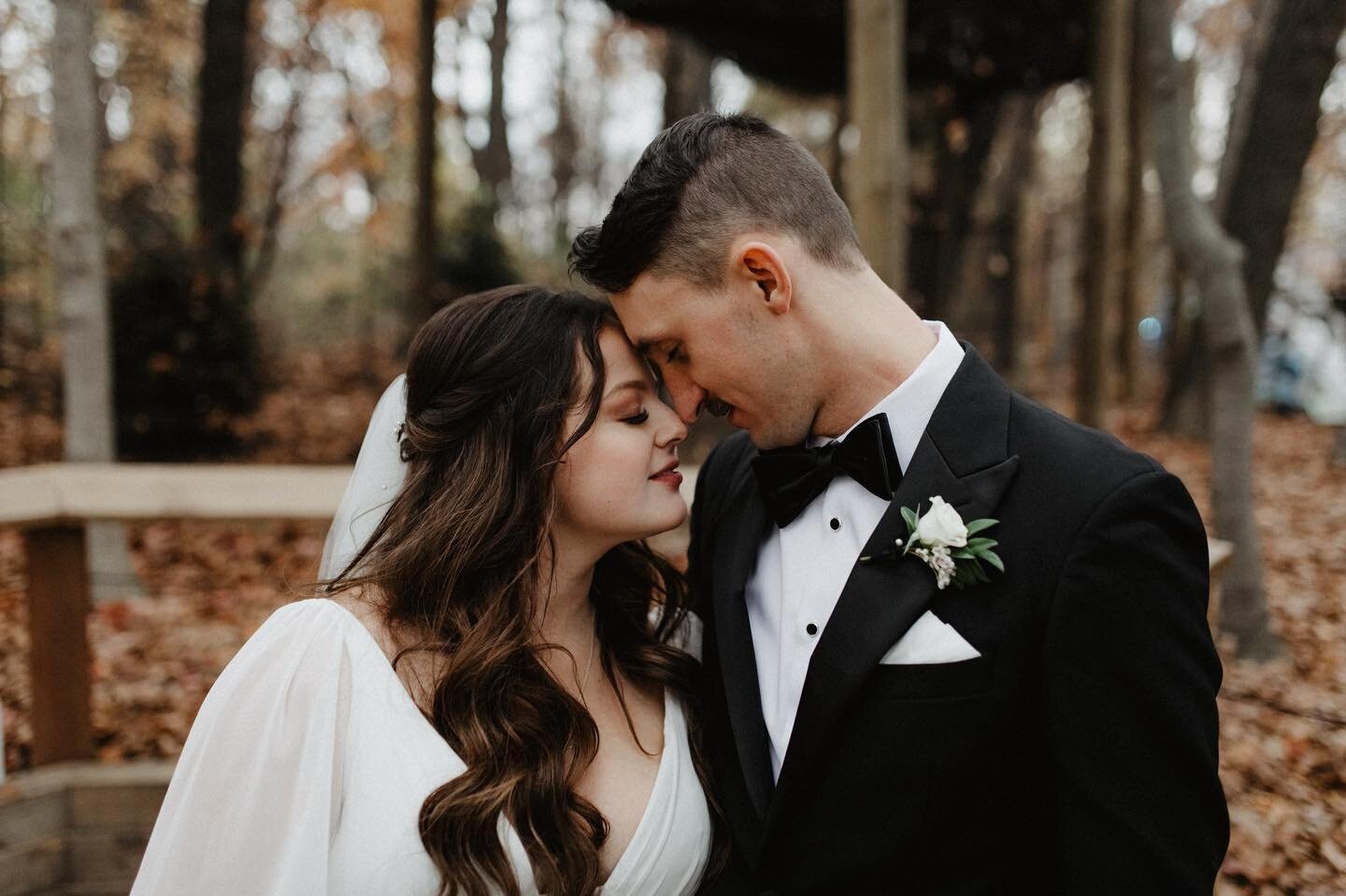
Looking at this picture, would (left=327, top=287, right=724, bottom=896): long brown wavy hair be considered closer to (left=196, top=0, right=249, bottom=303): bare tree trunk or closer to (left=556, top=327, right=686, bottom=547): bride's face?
(left=556, top=327, right=686, bottom=547): bride's face

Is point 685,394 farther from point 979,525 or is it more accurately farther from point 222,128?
point 222,128

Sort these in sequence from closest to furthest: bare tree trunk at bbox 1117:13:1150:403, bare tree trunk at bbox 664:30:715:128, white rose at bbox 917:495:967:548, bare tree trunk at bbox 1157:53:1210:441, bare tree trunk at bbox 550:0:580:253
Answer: white rose at bbox 917:495:967:548, bare tree trunk at bbox 664:30:715:128, bare tree trunk at bbox 1157:53:1210:441, bare tree trunk at bbox 1117:13:1150:403, bare tree trunk at bbox 550:0:580:253

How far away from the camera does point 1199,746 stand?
1.67 m

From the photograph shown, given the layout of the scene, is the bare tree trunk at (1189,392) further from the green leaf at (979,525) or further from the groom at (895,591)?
the green leaf at (979,525)

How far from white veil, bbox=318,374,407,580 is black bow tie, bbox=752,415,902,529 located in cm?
89

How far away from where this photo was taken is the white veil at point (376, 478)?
7.86ft

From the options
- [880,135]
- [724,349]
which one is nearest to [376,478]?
[724,349]

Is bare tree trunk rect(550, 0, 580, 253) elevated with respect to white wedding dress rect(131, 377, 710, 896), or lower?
elevated

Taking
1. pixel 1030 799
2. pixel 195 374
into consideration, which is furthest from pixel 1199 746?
pixel 195 374

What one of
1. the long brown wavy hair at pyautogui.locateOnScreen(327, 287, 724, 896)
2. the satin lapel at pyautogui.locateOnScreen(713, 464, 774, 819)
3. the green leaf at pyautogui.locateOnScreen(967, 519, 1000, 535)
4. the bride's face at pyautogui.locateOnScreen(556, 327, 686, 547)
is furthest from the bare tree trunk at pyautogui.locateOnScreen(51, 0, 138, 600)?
the green leaf at pyautogui.locateOnScreen(967, 519, 1000, 535)

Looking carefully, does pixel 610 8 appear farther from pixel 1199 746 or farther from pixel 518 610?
pixel 1199 746

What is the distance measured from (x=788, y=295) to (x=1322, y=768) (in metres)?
3.41

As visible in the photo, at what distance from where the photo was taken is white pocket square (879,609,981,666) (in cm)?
177

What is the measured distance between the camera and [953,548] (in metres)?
1.78
